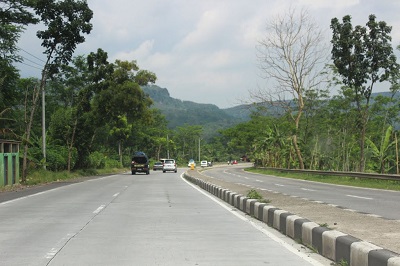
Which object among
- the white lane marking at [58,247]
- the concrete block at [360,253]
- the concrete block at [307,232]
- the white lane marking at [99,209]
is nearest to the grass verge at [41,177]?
the white lane marking at [99,209]

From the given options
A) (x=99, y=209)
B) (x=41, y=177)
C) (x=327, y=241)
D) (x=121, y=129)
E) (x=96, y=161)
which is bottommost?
(x=41, y=177)

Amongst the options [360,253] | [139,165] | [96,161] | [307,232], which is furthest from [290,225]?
[96,161]

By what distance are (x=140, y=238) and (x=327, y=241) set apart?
11.9 feet

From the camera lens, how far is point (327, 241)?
722cm

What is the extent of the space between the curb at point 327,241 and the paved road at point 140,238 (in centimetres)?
21

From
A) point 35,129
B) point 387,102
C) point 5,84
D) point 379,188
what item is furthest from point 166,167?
point 379,188

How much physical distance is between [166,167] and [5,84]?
33393 millimetres

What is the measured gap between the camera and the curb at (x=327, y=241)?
5.62 meters

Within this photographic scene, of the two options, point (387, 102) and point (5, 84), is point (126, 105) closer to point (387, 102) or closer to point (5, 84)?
point (5, 84)

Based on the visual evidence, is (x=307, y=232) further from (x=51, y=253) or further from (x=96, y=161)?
(x=96, y=161)

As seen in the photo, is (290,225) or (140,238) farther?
(290,225)

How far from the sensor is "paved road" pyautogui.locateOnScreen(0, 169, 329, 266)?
281 inches

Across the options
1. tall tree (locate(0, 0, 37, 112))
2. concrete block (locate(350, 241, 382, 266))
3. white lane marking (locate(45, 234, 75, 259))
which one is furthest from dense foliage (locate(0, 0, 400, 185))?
concrete block (locate(350, 241, 382, 266))

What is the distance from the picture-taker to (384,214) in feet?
40.8
